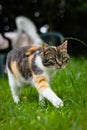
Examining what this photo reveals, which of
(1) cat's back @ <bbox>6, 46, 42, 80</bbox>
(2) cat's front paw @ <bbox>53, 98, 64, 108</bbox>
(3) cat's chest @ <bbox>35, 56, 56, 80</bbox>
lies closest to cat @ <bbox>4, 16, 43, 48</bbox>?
(1) cat's back @ <bbox>6, 46, 42, 80</bbox>

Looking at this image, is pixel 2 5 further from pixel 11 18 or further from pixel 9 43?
pixel 9 43

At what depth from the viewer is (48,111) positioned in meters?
5.43

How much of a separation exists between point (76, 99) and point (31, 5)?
27.7 feet

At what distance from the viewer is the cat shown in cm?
1077

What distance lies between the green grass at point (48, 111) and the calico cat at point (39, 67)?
16 cm

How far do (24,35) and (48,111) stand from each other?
20.0 ft

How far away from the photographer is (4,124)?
5008 millimetres

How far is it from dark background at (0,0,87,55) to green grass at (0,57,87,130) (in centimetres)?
A: 679

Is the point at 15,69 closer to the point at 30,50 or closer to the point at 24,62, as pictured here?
the point at 24,62

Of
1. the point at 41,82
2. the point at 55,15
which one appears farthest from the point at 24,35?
the point at 41,82

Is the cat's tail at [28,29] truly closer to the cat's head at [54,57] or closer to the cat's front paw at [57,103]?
the cat's head at [54,57]

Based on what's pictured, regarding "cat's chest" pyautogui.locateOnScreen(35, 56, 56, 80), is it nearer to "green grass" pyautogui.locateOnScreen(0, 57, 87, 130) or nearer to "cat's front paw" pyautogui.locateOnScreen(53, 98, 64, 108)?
"green grass" pyautogui.locateOnScreen(0, 57, 87, 130)

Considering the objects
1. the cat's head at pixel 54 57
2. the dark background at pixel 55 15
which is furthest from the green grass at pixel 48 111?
the dark background at pixel 55 15

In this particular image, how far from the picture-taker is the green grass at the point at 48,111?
464cm
